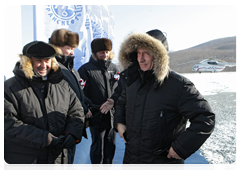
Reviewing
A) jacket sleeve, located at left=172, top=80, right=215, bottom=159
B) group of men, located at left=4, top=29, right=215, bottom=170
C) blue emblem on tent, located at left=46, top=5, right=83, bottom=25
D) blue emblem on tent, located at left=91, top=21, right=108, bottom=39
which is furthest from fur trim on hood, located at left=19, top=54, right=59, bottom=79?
blue emblem on tent, located at left=91, top=21, right=108, bottom=39

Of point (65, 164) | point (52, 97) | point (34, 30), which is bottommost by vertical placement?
point (65, 164)

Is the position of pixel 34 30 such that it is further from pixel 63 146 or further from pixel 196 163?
pixel 196 163

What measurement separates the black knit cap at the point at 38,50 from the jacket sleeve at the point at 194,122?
48.8 inches

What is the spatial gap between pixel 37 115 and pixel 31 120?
6 centimetres

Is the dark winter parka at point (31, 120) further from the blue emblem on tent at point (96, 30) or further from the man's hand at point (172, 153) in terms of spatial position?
the blue emblem on tent at point (96, 30)

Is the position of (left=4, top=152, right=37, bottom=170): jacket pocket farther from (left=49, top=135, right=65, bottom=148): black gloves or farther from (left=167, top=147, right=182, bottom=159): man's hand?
(left=167, top=147, right=182, bottom=159): man's hand

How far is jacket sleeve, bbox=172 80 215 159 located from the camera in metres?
1.47

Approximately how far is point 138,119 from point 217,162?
94.9 inches

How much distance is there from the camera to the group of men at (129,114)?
1543 millimetres

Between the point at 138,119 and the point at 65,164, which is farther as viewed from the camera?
the point at 65,164

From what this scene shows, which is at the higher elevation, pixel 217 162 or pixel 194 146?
pixel 194 146

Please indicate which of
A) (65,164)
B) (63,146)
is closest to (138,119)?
(63,146)

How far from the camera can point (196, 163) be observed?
10.8 ft

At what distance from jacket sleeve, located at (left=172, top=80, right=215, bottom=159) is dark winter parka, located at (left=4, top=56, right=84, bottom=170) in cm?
101
